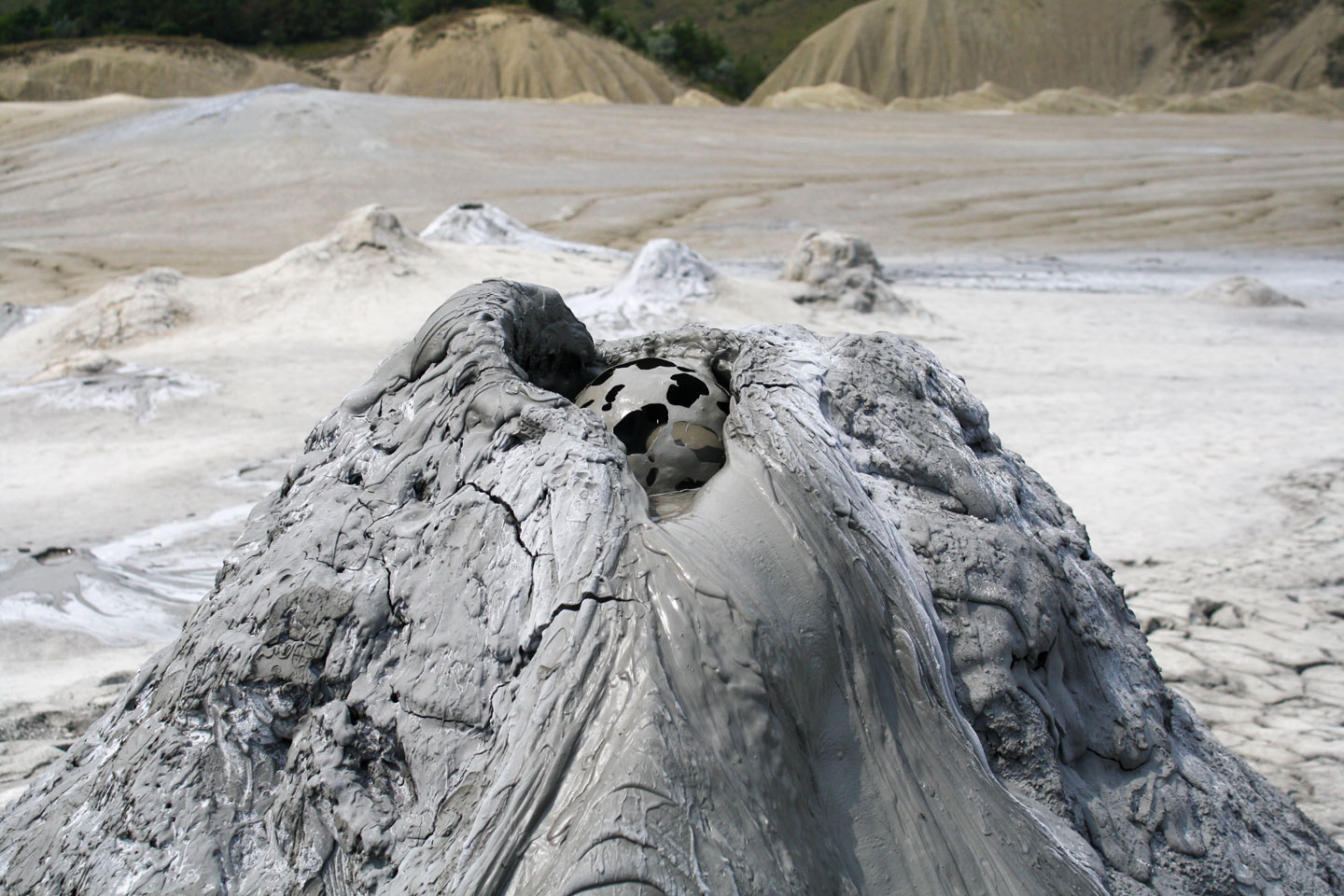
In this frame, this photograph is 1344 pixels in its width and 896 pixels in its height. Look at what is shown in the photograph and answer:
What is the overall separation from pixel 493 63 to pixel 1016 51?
62.1 ft

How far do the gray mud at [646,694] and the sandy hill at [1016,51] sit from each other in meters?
33.7

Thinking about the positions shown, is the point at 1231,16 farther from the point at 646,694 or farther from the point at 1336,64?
the point at 646,694

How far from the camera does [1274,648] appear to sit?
3232 mm

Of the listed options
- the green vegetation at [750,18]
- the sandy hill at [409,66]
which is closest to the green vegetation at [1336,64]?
the sandy hill at [409,66]

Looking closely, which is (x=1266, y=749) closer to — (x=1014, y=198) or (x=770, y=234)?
(x=770, y=234)

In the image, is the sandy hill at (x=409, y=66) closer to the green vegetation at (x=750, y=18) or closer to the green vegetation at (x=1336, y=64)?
the green vegetation at (x=750, y=18)

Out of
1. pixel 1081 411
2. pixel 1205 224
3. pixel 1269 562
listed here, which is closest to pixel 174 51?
pixel 1205 224

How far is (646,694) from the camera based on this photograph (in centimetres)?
122

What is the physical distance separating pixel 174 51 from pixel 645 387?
28.0m

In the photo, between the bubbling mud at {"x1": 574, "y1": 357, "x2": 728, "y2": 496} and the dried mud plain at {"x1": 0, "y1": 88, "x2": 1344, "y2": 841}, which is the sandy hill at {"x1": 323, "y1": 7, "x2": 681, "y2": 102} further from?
the bubbling mud at {"x1": 574, "y1": 357, "x2": 728, "y2": 496}

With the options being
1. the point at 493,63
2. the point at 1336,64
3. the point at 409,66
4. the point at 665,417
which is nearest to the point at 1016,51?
the point at 1336,64

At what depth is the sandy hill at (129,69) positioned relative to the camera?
23.5 m

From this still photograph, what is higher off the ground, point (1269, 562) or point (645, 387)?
point (645, 387)

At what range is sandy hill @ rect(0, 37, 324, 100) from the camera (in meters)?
23.5
